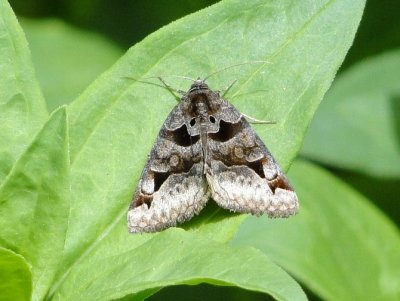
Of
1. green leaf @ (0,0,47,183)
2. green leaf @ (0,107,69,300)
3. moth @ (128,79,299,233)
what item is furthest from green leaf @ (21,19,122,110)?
green leaf @ (0,107,69,300)

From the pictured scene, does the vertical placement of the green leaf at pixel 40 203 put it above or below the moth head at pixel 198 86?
below

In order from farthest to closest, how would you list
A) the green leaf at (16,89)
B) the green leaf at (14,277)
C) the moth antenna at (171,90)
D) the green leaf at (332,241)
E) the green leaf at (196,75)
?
the green leaf at (332,241) < the moth antenna at (171,90) < the green leaf at (196,75) < the green leaf at (16,89) < the green leaf at (14,277)

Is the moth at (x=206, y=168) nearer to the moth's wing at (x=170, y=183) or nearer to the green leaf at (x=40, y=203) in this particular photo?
the moth's wing at (x=170, y=183)

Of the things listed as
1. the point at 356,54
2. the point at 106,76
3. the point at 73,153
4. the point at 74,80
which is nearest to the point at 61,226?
the point at 73,153

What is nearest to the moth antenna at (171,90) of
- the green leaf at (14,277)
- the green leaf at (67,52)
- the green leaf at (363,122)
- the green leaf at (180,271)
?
the green leaf at (180,271)

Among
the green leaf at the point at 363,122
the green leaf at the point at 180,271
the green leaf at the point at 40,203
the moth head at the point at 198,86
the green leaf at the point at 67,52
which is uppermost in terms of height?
the green leaf at the point at 67,52

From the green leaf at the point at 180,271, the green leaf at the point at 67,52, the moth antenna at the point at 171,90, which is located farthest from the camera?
the green leaf at the point at 67,52

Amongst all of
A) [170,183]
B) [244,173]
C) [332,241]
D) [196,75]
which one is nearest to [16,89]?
[196,75]
